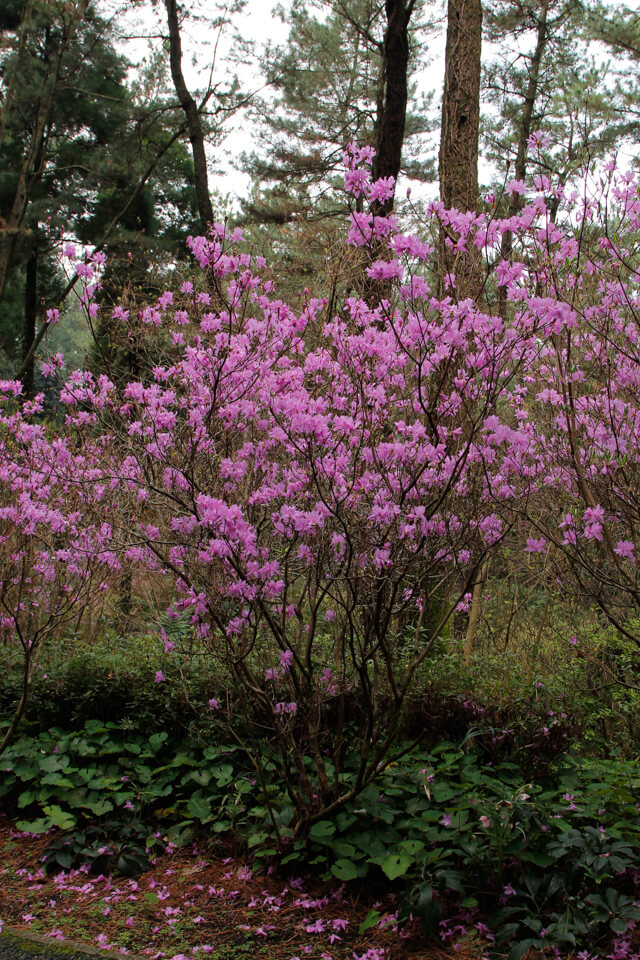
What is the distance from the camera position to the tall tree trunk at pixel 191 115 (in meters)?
10.8

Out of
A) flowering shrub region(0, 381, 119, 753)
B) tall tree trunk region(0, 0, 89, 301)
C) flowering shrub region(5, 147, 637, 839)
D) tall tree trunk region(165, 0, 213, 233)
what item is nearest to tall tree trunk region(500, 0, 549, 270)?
tall tree trunk region(165, 0, 213, 233)

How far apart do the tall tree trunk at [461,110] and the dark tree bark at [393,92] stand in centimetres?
101

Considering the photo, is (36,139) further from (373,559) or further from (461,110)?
(373,559)

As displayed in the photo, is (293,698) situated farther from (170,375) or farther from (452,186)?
(452,186)

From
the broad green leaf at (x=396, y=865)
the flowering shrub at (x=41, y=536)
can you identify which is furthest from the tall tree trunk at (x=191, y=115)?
the broad green leaf at (x=396, y=865)

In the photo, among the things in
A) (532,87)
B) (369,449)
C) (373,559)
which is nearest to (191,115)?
(532,87)

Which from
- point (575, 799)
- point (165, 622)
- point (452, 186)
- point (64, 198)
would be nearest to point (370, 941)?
point (575, 799)

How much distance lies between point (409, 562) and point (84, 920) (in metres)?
2.21

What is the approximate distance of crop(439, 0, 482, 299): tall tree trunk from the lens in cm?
591

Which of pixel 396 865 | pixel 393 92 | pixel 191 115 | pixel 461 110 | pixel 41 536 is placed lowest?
pixel 396 865

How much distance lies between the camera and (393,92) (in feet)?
23.4

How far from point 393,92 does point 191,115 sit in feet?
16.3

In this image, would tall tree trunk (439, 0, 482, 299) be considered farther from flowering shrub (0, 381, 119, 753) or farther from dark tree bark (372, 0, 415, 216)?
flowering shrub (0, 381, 119, 753)

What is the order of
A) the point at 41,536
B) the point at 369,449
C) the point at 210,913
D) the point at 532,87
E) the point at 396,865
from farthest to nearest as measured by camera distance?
the point at 532,87 → the point at 41,536 → the point at 369,449 → the point at 210,913 → the point at 396,865
